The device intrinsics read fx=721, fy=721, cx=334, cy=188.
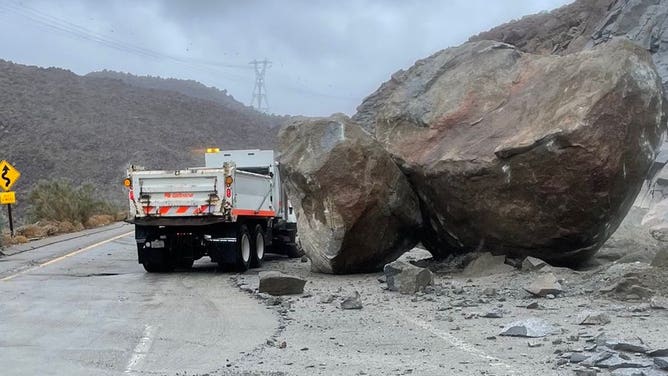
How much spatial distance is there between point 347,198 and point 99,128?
256 ft

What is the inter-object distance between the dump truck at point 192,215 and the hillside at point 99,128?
141 ft

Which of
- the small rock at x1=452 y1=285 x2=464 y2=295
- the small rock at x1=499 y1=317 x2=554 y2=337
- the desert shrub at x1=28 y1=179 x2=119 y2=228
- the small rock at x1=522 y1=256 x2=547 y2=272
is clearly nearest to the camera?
the small rock at x1=499 y1=317 x2=554 y2=337

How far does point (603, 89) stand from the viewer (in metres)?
11.7

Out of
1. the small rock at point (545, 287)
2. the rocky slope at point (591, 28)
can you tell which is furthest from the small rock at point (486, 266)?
the rocky slope at point (591, 28)

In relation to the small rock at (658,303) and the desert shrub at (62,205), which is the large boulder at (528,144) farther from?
the desert shrub at (62,205)

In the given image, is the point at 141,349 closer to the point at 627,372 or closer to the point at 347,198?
the point at 627,372

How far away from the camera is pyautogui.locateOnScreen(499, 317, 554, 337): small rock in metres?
7.89

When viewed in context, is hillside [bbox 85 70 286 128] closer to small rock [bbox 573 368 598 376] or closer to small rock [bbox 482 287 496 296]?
small rock [bbox 482 287 496 296]

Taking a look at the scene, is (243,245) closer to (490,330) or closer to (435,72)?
(435,72)

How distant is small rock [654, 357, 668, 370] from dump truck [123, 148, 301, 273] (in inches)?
417

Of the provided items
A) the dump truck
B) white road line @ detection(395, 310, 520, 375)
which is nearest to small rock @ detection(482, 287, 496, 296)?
white road line @ detection(395, 310, 520, 375)

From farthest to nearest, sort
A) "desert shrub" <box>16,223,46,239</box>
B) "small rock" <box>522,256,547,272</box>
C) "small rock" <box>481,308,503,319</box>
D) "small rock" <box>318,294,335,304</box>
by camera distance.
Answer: "desert shrub" <box>16,223,46,239</box>
"small rock" <box>522,256,547,272</box>
"small rock" <box>318,294,335,304</box>
"small rock" <box>481,308,503,319</box>

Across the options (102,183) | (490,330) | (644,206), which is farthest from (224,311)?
(102,183)

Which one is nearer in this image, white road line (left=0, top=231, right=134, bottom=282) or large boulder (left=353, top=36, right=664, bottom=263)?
large boulder (left=353, top=36, right=664, bottom=263)
